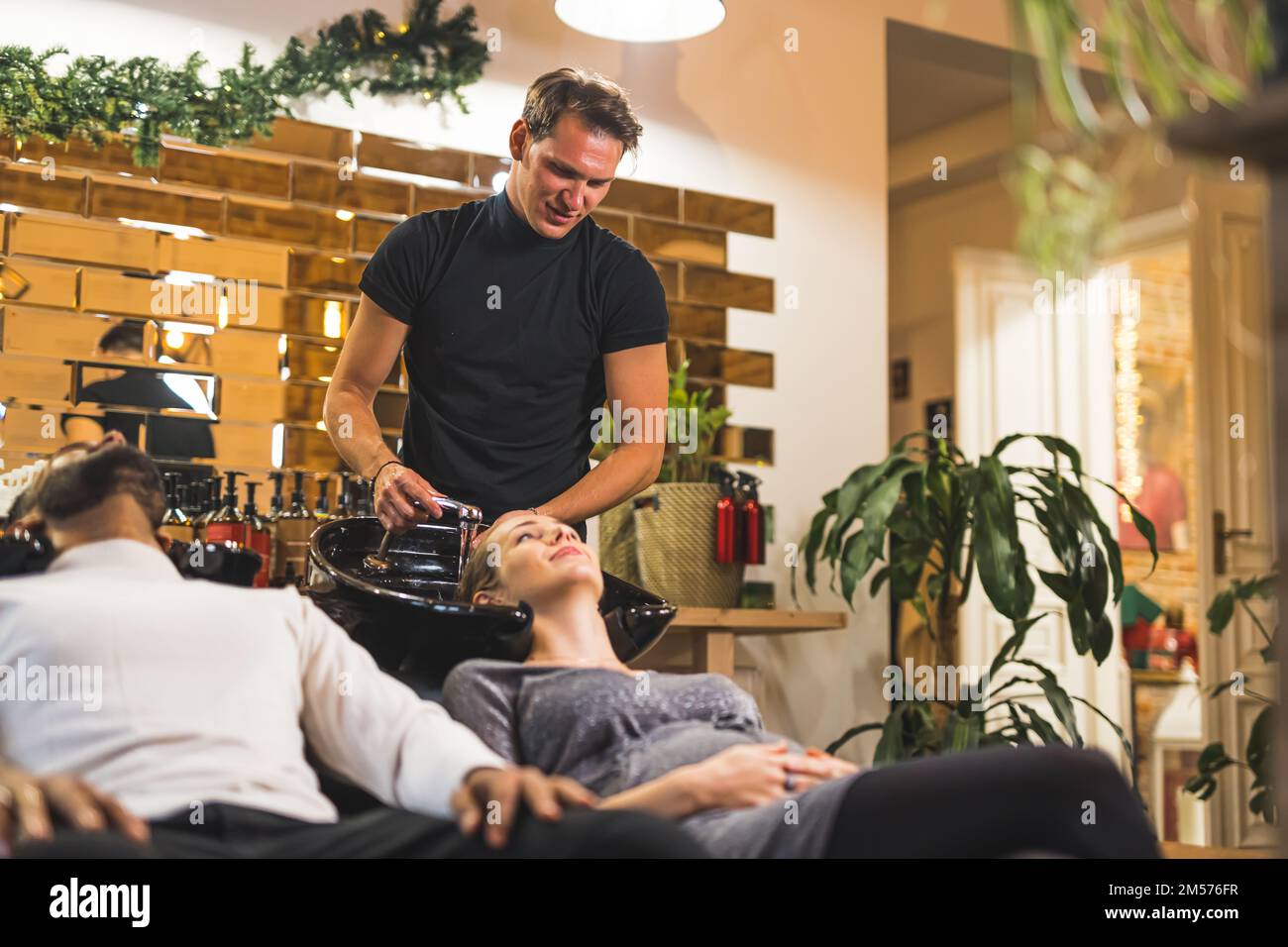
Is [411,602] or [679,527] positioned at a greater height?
[679,527]

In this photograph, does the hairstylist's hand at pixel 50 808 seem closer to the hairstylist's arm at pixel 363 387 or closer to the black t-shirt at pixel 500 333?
the hairstylist's arm at pixel 363 387

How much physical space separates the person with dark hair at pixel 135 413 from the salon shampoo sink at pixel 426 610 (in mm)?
1457

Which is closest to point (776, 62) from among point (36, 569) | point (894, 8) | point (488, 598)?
point (894, 8)

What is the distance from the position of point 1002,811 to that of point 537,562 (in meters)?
0.78

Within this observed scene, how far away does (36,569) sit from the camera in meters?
1.51

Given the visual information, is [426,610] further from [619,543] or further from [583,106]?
[619,543]

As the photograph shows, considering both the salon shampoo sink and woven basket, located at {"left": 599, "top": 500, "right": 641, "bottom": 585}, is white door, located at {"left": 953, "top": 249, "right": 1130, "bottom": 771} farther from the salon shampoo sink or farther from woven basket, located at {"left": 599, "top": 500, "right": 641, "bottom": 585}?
the salon shampoo sink

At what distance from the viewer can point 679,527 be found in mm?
3598

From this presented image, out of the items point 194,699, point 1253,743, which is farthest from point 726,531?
point 194,699

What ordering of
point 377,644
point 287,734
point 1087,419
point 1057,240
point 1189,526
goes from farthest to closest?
point 1189,526 < point 1087,419 < point 377,644 < point 287,734 < point 1057,240

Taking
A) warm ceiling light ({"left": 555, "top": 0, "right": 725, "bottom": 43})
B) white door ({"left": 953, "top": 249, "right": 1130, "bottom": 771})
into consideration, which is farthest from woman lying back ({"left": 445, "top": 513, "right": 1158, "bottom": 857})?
white door ({"left": 953, "top": 249, "right": 1130, "bottom": 771})

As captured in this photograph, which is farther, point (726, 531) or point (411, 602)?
point (726, 531)
